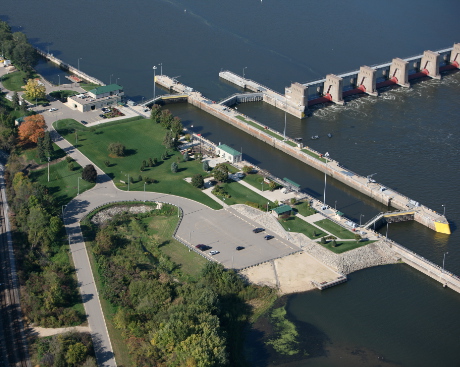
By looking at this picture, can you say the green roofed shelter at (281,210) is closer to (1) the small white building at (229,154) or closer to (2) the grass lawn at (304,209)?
(2) the grass lawn at (304,209)

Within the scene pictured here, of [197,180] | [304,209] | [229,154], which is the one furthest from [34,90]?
[304,209]

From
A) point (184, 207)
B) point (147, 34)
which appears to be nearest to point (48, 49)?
point (147, 34)

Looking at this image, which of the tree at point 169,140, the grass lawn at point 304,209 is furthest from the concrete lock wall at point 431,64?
the grass lawn at point 304,209

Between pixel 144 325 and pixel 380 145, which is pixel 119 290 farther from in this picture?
pixel 380 145

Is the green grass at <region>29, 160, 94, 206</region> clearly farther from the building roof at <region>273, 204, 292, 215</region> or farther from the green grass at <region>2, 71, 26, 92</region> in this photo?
the green grass at <region>2, 71, 26, 92</region>

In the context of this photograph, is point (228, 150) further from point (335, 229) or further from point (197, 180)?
point (335, 229)

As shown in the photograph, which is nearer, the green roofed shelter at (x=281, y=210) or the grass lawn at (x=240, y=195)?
the green roofed shelter at (x=281, y=210)
